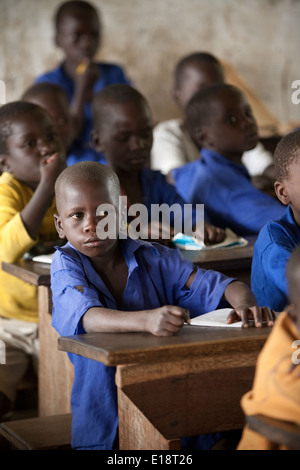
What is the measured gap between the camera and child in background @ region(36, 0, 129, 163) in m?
4.93

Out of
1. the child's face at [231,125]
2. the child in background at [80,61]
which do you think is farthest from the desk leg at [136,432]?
the child in background at [80,61]

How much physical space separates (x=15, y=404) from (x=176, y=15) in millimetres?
3815

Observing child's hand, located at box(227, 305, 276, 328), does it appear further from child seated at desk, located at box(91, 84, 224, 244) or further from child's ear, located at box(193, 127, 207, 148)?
child's ear, located at box(193, 127, 207, 148)

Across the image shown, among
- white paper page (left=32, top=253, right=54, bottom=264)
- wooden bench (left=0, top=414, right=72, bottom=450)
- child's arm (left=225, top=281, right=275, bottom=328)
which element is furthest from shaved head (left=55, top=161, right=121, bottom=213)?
wooden bench (left=0, top=414, right=72, bottom=450)

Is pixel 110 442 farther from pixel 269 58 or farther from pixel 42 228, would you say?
pixel 269 58

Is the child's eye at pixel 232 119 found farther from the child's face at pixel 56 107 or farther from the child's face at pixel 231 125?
the child's face at pixel 56 107

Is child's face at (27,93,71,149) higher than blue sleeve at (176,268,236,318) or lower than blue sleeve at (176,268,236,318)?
higher

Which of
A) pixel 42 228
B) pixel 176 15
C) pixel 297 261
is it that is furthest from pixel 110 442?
pixel 176 15

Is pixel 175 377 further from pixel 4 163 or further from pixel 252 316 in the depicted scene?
pixel 4 163

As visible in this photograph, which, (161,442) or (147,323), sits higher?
(147,323)

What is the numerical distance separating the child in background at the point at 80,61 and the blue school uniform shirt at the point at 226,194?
1.39 metres

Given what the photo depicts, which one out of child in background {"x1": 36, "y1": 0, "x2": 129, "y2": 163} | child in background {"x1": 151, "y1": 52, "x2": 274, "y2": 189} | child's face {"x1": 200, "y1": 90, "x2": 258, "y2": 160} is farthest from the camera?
child in background {"x1": 36, "y1": 0, "x2": 129, "y2": 163}

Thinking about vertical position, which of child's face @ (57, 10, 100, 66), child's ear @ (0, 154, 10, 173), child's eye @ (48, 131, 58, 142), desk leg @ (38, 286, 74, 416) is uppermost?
child's face @ (57, 10, 100, 66)

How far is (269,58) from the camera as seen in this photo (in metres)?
6.28
